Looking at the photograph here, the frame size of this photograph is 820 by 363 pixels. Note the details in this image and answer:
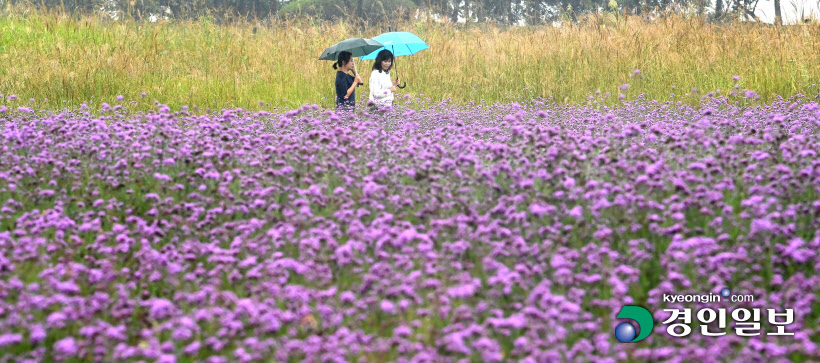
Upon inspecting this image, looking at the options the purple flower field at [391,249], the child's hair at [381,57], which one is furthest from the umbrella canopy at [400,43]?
the purple flower field at [391,249]

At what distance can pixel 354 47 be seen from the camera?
9469 millimetres

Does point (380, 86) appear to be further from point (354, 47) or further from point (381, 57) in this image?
point (354, 47)

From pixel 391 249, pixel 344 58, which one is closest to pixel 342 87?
pixel 344 58

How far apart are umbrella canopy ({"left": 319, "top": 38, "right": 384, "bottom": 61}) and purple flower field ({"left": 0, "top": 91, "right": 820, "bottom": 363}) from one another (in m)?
3.60

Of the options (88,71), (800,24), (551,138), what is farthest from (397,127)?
(800,24)

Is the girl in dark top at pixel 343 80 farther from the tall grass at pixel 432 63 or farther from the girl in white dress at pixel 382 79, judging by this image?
the tall grass at pixel 432 63

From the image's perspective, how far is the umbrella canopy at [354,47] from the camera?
373 inches

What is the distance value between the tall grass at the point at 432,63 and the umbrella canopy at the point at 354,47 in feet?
3.69

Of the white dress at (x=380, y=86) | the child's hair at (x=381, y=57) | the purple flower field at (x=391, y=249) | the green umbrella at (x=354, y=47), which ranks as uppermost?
the green umbrella at (x=354, y=47)

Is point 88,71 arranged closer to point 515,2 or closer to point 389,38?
point 389,38

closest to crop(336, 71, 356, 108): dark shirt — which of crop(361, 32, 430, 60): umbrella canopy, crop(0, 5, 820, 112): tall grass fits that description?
crop(361, 32, 430, 60): umbrella canopy

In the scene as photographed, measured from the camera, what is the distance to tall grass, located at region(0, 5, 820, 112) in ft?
34.7

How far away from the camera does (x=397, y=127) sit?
7.84 meters

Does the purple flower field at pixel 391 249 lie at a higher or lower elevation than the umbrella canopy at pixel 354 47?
lower
